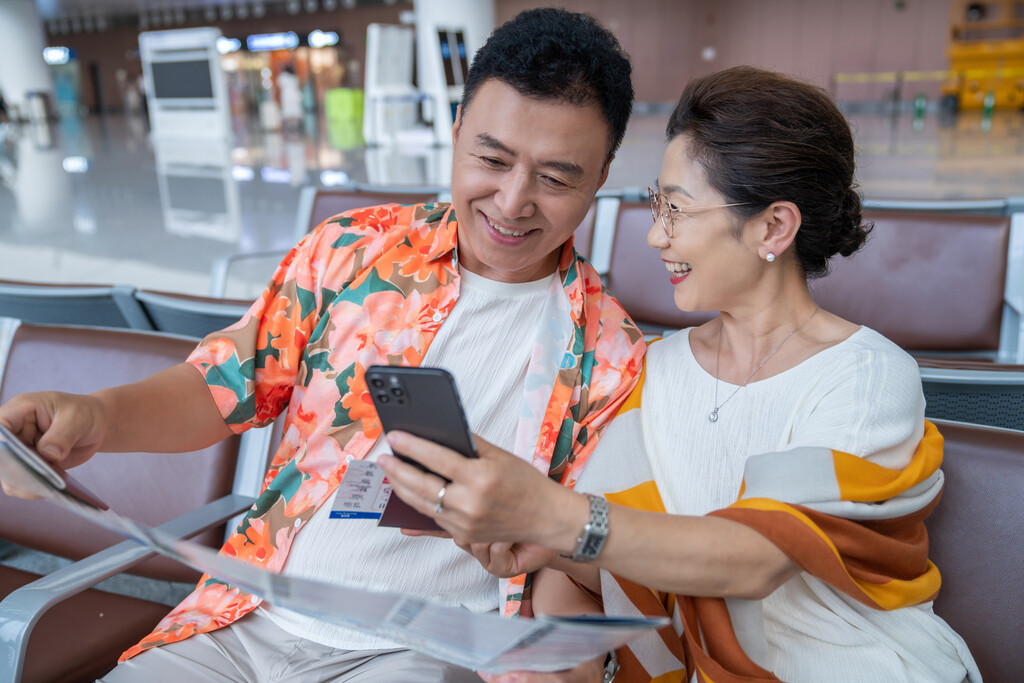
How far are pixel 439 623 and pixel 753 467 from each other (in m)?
0.52

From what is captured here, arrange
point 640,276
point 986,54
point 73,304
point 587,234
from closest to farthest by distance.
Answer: point 73,304 → point 640,276 → point 587,234 → point 986,54

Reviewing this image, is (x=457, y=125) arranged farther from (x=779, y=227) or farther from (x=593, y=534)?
(x=593, y=534)

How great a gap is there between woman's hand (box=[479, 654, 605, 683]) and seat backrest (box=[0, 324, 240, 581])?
2.70ft

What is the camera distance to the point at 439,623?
0.85 metres

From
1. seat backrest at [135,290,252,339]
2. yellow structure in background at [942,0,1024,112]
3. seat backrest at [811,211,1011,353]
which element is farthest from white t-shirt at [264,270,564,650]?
yellow structure in background at [942,0,1024,112]

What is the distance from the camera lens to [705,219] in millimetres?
1305

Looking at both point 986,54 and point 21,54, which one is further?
point 21,54

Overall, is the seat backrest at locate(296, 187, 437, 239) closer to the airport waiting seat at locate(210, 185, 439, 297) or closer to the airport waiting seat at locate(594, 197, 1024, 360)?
the airport waiting seat at locate(210, 185, 439, 297)

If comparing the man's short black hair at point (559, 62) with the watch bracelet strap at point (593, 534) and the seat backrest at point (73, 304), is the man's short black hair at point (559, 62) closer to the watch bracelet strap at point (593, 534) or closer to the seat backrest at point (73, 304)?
the watch bracelet strap at point (593, 534)

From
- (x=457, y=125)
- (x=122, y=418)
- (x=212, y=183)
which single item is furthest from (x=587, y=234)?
(x=212, y=183)

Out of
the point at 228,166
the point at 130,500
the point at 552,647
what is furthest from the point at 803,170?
the point at 228,166

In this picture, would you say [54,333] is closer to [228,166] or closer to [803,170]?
[803,170]

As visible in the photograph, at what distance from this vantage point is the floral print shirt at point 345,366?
4.54ft

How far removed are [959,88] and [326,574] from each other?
27742 mm
